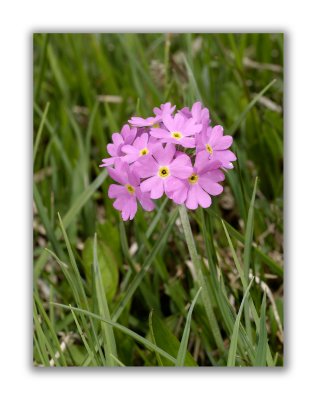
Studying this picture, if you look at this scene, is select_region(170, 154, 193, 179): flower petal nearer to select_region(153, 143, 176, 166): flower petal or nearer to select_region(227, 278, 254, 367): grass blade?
select_region(153, 143, 176, 166): flower petal

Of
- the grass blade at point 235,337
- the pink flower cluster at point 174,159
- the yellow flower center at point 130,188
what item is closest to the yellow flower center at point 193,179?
the pink flower cluster at point 174,159

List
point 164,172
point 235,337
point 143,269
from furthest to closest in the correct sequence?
point 143,269 < point 235,337 < point 164,172

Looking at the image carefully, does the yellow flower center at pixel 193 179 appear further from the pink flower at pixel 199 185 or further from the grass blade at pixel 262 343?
the grass blade at pixel 262 343

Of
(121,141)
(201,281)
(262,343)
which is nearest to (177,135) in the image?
(121,141)

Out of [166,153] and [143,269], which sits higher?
[166,153]

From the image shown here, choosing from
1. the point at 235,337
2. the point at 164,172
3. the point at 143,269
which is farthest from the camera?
Answer: the point at 143,269

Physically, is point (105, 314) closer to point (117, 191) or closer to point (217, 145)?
point (117, 191)
